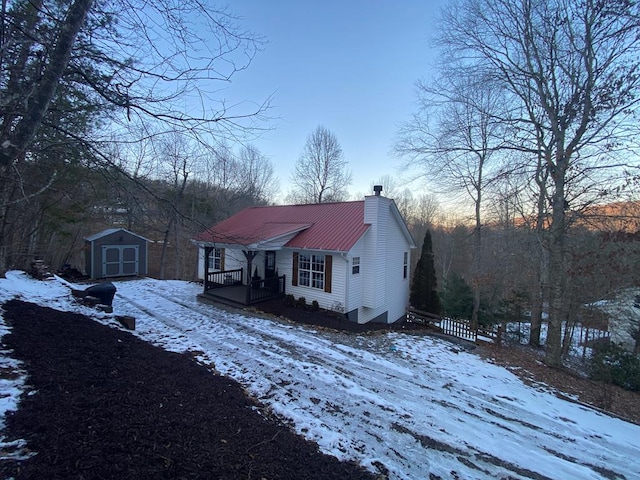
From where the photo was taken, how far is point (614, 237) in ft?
28.4

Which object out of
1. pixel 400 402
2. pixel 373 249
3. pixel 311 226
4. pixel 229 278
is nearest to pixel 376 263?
pixel 373 249

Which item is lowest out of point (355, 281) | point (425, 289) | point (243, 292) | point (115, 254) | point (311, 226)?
point (425, 289)

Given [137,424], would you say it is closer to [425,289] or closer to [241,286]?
[241,286]

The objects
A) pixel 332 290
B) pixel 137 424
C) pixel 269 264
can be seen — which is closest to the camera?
pixel 137 424

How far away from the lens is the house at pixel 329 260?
11094 mm

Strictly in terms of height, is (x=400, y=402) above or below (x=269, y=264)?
below

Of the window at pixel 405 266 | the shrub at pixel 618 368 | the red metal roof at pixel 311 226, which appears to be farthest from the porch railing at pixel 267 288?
the shrub at pixel 618 368

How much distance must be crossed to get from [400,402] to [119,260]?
1599 cm

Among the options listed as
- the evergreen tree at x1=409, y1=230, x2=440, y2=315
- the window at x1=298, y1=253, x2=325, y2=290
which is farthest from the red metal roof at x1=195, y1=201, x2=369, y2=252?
the evergreen tree at x1=409, y1=230, x2=440, y2=315

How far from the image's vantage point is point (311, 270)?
38.6 ft

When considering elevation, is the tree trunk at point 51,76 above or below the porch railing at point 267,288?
above

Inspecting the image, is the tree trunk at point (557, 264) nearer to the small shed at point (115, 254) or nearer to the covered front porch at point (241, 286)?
the covered front porch at point (241, 286)

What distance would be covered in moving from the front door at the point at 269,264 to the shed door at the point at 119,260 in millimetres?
8147

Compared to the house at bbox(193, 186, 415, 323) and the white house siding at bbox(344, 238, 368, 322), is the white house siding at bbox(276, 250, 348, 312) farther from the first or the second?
the white house siding at bbox(344, 238, 368, 322)
